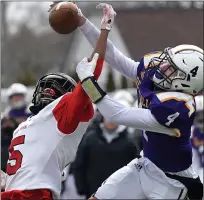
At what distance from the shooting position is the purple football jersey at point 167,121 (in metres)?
4.63

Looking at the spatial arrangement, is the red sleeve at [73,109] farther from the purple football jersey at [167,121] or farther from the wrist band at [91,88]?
the purple football jersey at [167,121]

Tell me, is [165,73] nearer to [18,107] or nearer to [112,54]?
[112,54]

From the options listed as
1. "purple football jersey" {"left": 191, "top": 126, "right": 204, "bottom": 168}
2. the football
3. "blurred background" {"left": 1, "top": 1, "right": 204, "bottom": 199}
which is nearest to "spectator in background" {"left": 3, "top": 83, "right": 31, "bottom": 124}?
"blurred background" {"left": 1, "top": 1, "right": 204, "bottom": 199}

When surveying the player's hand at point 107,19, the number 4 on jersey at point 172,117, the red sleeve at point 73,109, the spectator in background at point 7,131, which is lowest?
the spectator in background at point 7,131

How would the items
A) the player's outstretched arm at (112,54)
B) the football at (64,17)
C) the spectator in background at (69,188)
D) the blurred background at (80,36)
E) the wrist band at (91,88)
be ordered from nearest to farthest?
the wrist band at (91,88) < the football at (64,17) < the player's outstretched arm at (112,54) < the spectator in background at (69,188) < the blurred background at (80,36)

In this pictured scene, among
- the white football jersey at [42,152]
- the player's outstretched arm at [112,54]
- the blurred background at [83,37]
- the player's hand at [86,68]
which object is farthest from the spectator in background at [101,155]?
the player's hand at [86,68]

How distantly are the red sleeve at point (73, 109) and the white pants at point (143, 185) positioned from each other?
566 millimetres

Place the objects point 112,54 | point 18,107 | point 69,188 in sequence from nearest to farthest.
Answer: point 112,54
point 18,107
point 69,188

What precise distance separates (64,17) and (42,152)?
0.97 metres

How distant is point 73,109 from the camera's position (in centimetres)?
462

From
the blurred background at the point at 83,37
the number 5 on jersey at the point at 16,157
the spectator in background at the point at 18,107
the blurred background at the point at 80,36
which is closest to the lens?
the number 5 on jersey at the point at 16,157

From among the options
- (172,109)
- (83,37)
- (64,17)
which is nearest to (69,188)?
(64,17)

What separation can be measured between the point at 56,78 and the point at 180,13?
18019 mm

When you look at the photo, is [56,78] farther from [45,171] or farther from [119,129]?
[119,129]
